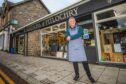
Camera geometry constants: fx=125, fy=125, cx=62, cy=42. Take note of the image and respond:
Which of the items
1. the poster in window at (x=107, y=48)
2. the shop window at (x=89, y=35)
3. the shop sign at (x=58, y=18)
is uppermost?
the shop sign at (x=58, y=18)

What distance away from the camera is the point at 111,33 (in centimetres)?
691

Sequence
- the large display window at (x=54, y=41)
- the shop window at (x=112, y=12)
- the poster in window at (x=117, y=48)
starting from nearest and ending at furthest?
the shop window at (x=112, y=12) < the poster in window at (x=117, y=48) < the large display window at (x=54, y=41)

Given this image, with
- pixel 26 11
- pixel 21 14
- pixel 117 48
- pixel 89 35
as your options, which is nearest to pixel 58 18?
pixel 89 35

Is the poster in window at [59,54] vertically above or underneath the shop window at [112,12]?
underneath

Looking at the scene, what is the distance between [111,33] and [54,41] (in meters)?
5.43

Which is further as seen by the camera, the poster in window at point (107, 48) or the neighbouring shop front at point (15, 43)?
the neighbouring shop front at point (15, 43)

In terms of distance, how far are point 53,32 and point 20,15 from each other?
1224 cm

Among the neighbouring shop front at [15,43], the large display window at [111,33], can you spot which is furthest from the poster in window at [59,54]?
the neighbouring shop front at [15,43]

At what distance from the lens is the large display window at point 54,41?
32.7 ft

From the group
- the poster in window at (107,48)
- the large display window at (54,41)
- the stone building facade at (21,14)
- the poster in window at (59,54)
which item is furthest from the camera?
the stone building facade at (21,14)

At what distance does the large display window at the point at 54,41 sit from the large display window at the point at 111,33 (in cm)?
320

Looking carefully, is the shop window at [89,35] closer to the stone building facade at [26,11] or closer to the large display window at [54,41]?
the large display window at [54,41]

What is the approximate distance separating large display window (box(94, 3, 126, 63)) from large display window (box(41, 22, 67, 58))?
3.20m

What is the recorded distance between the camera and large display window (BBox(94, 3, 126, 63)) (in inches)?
252
